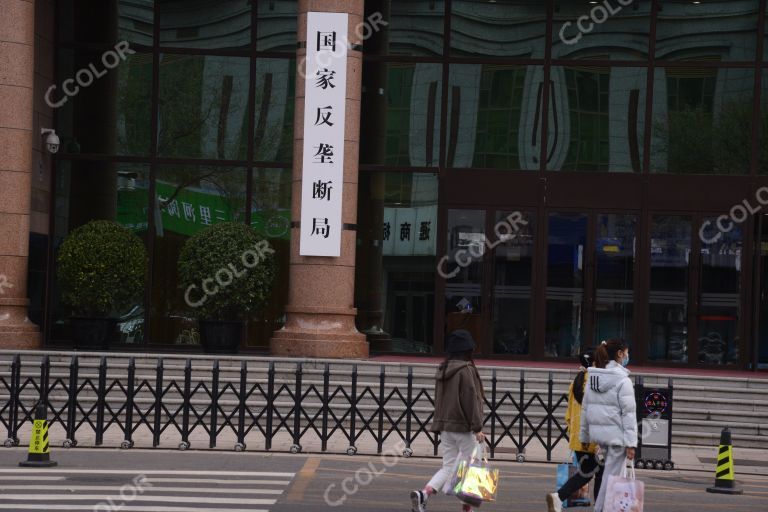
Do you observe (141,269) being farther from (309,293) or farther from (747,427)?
(747,427)

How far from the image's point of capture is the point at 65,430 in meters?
18.6

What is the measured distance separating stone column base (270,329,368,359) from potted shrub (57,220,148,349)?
9.69 feet

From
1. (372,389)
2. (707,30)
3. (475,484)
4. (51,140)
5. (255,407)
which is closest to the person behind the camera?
(475,484)

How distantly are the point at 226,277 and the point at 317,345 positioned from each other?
6.93ft

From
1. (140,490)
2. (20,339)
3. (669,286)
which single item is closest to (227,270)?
(20,339)

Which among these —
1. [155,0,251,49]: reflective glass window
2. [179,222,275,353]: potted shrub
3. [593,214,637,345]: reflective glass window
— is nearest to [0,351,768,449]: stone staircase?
[179,222,275,353]: potted shrub

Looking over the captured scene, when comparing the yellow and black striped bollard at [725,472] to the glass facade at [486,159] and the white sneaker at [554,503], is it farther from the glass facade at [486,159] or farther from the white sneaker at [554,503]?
the glass facade at [486,159]

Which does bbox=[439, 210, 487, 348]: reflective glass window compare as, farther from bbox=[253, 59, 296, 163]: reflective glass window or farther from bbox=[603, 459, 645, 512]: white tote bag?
bbox=[603, 459, 645, 512]: white tote bag

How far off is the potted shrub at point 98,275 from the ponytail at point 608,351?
41.8 ft

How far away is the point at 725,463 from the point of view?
15.0m

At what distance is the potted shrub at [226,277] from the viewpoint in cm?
2316

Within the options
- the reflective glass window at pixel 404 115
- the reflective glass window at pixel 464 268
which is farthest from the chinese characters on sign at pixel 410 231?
the reflective glass window at pixel 404 115

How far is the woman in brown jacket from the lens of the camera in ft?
40.8

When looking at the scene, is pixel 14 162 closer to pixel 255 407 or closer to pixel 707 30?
pixel 255 407
